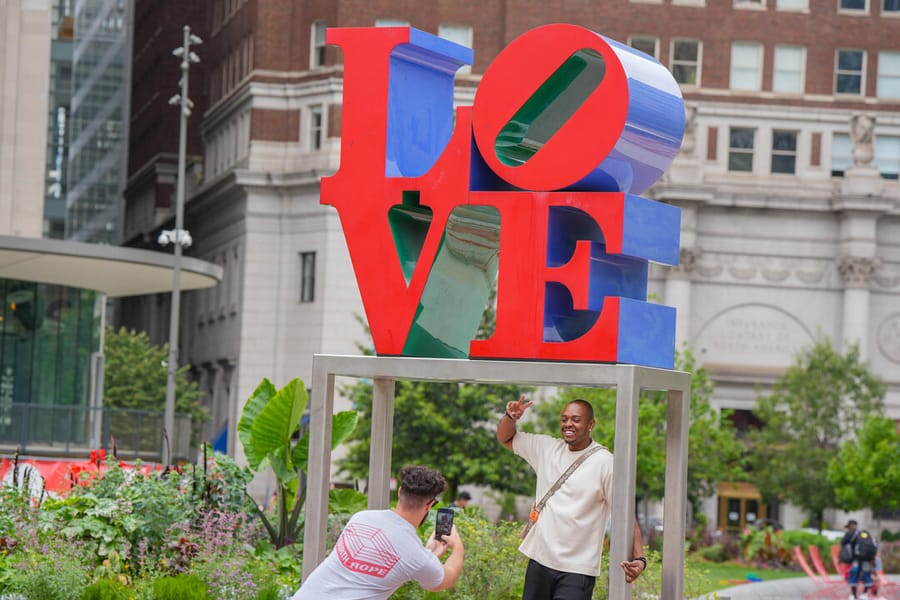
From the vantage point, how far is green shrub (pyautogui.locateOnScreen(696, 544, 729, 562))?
4616 centimetres

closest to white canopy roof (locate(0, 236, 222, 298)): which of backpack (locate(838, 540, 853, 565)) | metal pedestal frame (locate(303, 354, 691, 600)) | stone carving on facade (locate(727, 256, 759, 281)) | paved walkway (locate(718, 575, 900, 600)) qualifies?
paved walkway (locate(718, 575, 900, 600))

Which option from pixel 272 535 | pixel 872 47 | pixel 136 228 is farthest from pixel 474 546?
pixel 136 228

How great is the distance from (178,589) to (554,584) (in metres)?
3.73

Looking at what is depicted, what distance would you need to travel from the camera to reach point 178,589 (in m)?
13.3

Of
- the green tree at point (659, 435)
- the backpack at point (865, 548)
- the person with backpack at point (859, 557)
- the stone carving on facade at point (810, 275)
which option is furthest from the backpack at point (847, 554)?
the stone carving on facade at point (810, 275)

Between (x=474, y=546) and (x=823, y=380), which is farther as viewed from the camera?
(x=823, y=380)

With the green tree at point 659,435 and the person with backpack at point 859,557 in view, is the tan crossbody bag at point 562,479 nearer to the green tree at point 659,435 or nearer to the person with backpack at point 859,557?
the person with backpack at point 859,557

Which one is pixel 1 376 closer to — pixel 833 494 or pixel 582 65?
pixel 833 494

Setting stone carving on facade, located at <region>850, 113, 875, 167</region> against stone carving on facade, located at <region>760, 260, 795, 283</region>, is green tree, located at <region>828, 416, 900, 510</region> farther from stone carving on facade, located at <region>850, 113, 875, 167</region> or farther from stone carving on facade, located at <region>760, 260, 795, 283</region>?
stone carving on facade, located at <region>850, 113, 875, 167</region>

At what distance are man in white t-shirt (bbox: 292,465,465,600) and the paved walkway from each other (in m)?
20.6

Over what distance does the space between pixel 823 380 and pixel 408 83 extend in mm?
46137

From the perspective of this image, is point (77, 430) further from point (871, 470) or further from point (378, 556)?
point (378, 556)

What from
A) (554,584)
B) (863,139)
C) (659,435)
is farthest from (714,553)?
(554,584)

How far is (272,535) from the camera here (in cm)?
1723
